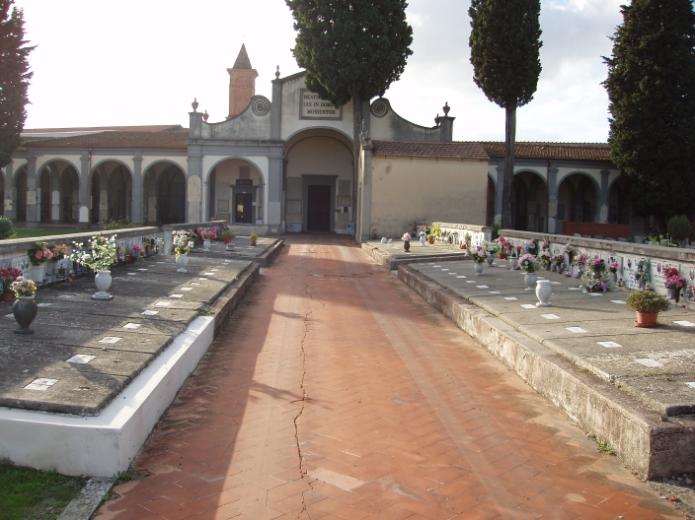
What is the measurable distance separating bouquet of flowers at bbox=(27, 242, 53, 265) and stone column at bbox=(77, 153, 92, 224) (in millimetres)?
26942

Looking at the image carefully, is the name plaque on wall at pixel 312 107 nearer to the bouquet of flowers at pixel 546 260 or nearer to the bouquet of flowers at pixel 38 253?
the bouquet of flowers at pixel 546 260

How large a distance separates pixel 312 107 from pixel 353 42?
4.54 metres

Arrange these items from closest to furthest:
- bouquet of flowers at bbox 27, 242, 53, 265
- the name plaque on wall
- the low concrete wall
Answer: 1. the low concrete wall
2. bouquet of flowers at bbox 27, 242, 53, 265
3. the name plaque on wall

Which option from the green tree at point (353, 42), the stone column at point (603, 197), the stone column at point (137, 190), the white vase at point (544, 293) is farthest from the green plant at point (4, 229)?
the stone column at point (603, 197)

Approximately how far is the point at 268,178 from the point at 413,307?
71.1 feet

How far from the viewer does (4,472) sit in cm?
380

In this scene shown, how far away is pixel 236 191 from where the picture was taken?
110ft

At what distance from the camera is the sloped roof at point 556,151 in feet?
107

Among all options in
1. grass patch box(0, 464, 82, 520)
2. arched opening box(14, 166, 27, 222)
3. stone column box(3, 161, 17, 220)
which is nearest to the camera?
grass patch box(0, 464, 82, 520)

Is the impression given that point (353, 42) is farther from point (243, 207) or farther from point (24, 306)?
point (24, 306)

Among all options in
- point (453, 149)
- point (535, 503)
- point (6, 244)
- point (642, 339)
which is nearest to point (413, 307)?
point (642, 339)

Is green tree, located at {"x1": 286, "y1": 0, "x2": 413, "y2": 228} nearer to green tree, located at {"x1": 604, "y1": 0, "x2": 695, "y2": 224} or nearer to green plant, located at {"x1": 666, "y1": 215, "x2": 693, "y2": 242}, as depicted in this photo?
green tree, located at {"x1": 604, "y1": 0, "x2": 695, "y2": 224}

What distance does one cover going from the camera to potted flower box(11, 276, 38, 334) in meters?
5.68

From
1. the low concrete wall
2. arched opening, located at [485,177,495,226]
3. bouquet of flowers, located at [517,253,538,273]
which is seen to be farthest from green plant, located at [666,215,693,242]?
the low concrete wall
